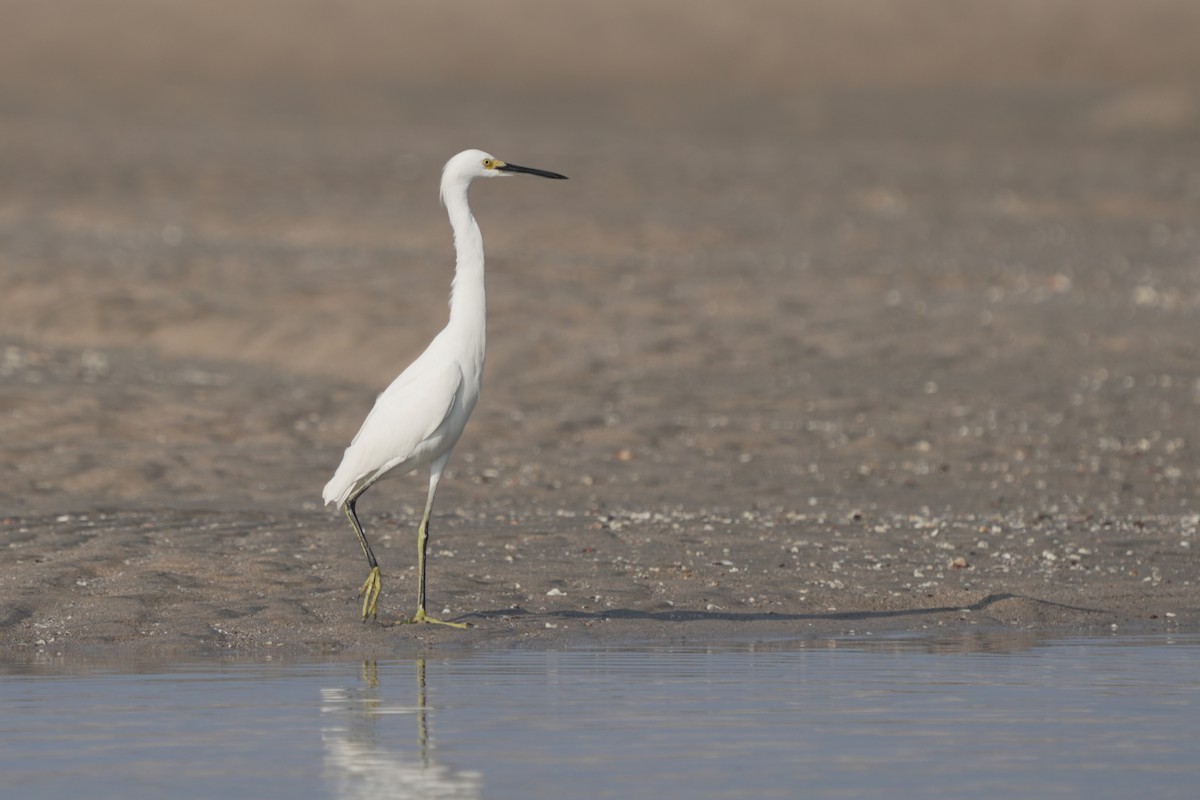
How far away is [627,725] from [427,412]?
3.19 metres

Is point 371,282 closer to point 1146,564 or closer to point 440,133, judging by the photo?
point 1146,564

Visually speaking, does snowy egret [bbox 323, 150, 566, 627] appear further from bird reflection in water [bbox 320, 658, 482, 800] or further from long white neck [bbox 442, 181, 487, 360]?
bird reflection in water [bbox 320, 658, 482, 800]

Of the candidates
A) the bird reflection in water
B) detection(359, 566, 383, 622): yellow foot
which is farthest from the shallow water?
detection(359, 566, 383, 622): yellow foot

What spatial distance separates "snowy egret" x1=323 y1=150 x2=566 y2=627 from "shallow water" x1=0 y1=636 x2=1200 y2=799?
3.80ft

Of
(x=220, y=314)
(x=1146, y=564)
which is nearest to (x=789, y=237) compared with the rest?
(x=220, y=314)

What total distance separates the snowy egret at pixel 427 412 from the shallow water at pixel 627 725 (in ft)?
3.80

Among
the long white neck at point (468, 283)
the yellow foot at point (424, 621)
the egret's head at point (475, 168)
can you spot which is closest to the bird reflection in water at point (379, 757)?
the yellow foot at point (424, 621)

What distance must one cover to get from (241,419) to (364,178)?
20544 millimetres

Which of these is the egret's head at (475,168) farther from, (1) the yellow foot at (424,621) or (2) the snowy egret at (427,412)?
(1) the yellow foot at (424,621)

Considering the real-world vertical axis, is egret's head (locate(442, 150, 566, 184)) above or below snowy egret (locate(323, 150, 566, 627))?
above

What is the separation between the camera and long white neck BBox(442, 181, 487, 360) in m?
10.2

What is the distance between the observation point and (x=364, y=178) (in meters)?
36.8

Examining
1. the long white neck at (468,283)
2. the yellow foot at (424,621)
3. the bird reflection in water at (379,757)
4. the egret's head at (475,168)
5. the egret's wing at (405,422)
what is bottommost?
the bird reflection in water at (379,757)

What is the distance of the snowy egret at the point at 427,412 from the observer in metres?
10.0
